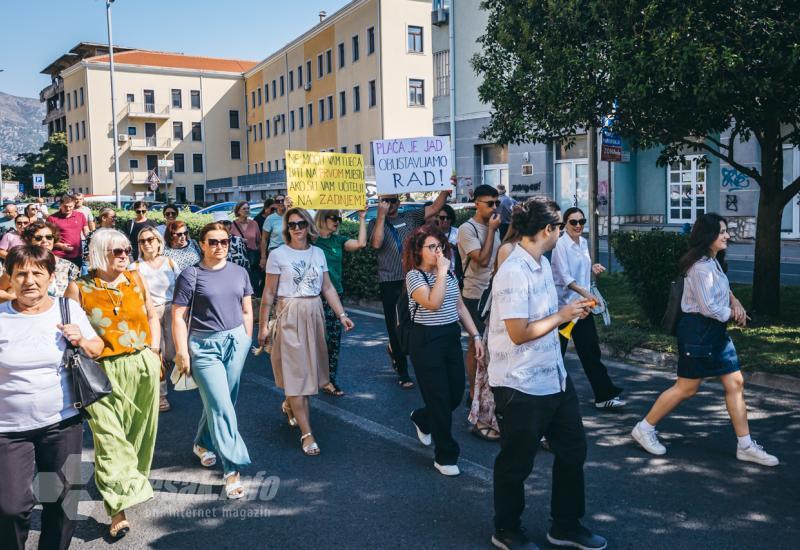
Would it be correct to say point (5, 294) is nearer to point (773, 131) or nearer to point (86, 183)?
point (773, 131)

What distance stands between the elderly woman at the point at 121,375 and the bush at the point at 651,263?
6.78 metres

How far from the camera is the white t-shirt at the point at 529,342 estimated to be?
3.91 m

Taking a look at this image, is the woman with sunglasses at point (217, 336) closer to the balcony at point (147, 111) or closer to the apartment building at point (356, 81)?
the apartment building at point (356, 81)


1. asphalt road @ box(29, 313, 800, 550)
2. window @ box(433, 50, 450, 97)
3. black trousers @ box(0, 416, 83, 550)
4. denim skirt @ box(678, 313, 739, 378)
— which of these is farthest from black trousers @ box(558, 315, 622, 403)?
window @ box(433, 50, 450, 97)

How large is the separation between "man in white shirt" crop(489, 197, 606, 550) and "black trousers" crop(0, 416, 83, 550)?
2163 millimetres

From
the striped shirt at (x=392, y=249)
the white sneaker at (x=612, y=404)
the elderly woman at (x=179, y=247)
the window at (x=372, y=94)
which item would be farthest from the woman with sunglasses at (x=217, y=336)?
the window at (x=372, y=94)

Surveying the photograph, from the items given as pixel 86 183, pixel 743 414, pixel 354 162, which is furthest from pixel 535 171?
pixel 86 183

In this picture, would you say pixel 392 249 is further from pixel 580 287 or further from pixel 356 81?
pixel 356 81

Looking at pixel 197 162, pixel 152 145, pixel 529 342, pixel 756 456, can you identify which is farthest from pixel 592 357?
pixel 197 162

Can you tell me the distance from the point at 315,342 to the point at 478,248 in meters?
1.61

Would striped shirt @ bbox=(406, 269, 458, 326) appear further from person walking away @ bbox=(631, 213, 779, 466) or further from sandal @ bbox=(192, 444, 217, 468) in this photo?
sandal @ bbox=(192, 444, 217, 468)

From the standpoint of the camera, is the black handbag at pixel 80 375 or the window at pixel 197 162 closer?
the black handbag at pixel 80 375

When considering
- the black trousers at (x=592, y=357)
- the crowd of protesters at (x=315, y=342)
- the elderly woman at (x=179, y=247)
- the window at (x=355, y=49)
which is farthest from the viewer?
the window at (x=355, y=49)

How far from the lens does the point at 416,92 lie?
47344 mm
